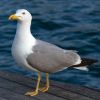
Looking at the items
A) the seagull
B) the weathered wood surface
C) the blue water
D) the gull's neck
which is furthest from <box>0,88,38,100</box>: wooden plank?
the blue water

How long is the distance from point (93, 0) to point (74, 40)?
10.2ft

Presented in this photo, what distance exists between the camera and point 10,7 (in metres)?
13.6

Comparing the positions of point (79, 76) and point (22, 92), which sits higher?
point (22, 92)

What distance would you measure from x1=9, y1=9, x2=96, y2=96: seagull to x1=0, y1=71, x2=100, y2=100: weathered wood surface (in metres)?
0.35

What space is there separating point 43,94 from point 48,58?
50 centimetres

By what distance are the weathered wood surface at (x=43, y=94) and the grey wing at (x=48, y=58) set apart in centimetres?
35

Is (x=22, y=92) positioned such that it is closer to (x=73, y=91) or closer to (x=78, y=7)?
(x=73, y=91)

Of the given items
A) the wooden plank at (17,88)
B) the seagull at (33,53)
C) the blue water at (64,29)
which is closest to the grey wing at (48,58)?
the seagull at (33,53)

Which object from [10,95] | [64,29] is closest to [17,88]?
[10,95]

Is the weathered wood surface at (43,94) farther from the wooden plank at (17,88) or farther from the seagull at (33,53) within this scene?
the seagull at (33,53)

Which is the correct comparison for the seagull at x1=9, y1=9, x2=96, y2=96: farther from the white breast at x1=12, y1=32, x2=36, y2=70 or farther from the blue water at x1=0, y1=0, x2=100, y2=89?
the blue water at x1=0, y1=0, x2=100, y2=89

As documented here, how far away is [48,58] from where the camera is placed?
6238 mm

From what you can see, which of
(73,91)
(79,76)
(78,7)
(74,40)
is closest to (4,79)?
(73,91)

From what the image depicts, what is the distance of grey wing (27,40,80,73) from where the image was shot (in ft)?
20.2
